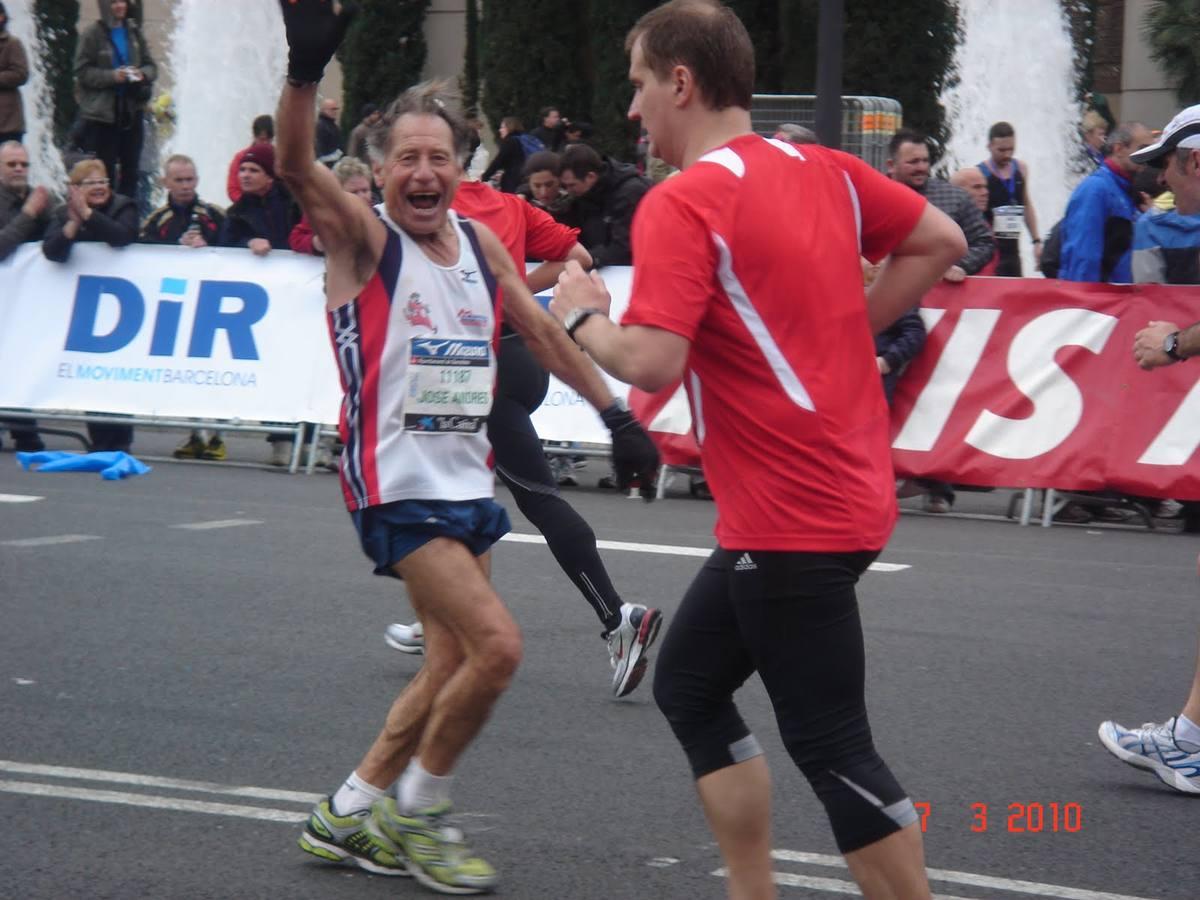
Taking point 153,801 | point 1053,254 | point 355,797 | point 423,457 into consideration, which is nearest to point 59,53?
point 1053,254

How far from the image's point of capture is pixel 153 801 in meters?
5.15

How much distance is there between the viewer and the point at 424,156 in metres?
4.60

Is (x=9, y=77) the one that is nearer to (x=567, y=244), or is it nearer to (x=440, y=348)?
(x=567, y=244)

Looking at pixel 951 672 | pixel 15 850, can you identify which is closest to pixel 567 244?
pixel 951 672

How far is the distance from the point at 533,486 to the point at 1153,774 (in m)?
2.30

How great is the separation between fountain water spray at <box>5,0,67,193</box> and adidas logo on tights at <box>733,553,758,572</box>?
23.4 m

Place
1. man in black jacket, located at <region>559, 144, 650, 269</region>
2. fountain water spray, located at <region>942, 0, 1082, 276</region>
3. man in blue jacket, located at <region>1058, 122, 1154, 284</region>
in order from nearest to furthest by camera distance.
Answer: man in blue jacket, located at <region>1058, 122, 1154, 284</region> < man in black jacket, located at <region>559, 144, 650, 269</region> < fountain water spray, located at <region>942, 0, 1082, 276</region>

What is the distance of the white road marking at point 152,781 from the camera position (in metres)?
5.23

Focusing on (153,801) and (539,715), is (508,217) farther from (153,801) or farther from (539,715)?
(153,801)

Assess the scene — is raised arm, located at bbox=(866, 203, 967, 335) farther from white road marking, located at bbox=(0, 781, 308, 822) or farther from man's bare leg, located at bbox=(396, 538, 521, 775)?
white road marking, located at bbox=(0, 781, 308, 822)

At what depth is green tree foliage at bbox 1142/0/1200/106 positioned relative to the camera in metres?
25.8

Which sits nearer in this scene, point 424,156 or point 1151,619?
point 424,156

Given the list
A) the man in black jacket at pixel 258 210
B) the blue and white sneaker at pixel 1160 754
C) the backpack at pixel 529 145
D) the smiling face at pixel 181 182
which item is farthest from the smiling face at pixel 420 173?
the backpack at pixel 529 145
